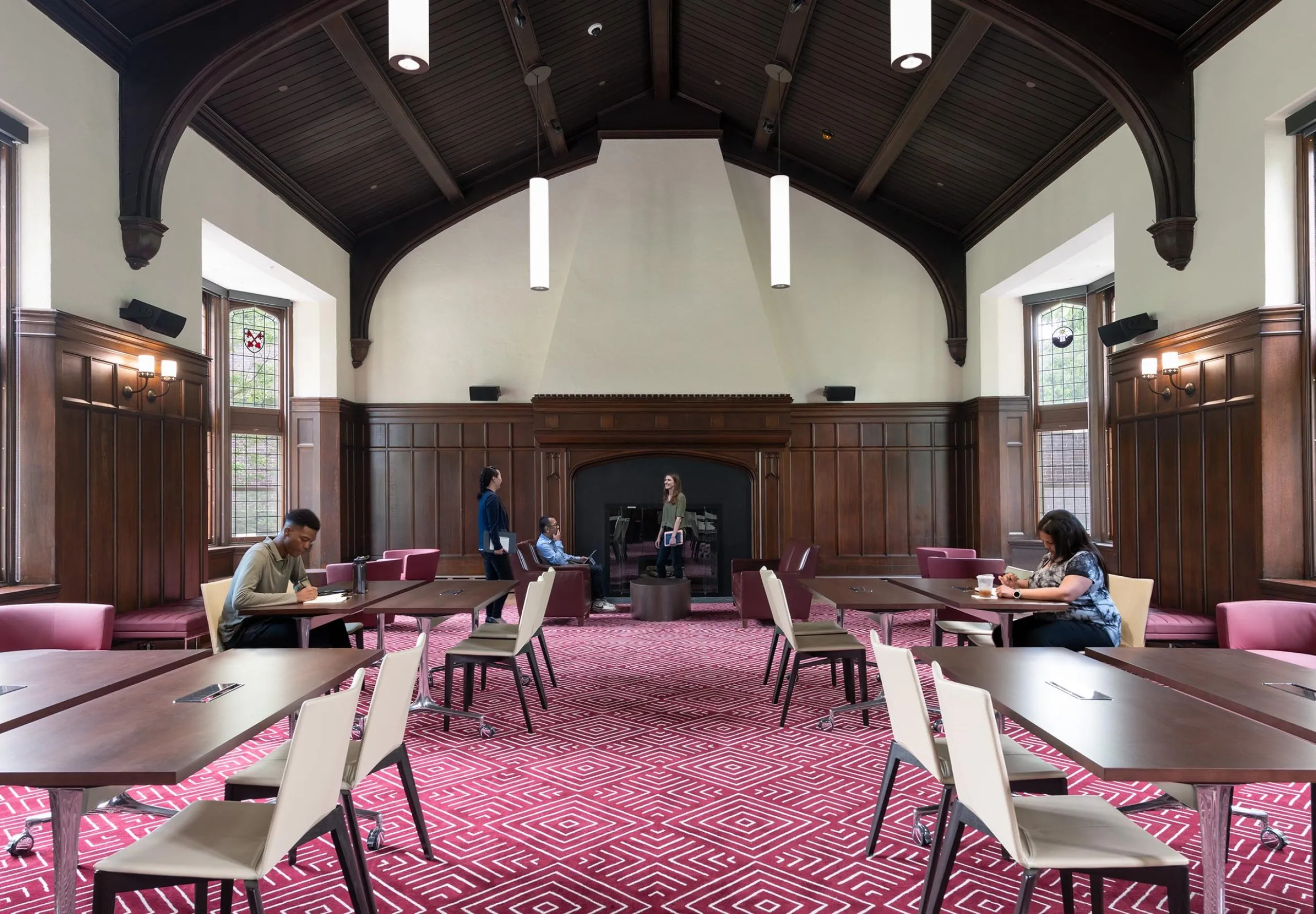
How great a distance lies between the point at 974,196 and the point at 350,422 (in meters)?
8.64

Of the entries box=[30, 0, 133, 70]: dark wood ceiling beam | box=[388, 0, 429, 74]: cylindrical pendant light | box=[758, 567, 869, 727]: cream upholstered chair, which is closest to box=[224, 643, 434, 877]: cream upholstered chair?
box=[758, 567, 869, 727]: cream upholstered chair

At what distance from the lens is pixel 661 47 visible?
10086 mm

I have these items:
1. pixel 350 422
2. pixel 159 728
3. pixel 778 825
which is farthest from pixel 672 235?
pixel 159 728

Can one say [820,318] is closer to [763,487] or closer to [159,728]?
[763,487]

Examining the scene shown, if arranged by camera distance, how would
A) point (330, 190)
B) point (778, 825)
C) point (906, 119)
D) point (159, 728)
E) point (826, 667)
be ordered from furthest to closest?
1. point (330, 190)
2. point (906, 119)
3. point (826, 667)
4. point (778, 825)
5. point (159, 728)

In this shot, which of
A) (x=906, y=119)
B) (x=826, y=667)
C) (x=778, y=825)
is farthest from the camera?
(x=906, y=119)

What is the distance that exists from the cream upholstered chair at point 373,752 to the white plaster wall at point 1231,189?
20.5 feet

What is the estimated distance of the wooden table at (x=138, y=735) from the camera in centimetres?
200

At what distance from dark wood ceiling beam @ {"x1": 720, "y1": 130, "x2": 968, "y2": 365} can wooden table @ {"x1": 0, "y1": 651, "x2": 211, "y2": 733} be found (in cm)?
1044

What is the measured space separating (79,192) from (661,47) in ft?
21.0

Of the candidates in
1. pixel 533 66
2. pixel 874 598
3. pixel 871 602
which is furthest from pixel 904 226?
pixel 871 602

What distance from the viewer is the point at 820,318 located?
12328 millimetres

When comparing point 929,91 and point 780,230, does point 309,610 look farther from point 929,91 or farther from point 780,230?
point 929,91

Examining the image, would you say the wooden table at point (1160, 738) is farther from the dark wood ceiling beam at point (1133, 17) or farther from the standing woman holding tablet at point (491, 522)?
the dark wood ceiling beam at point (1133, 17)
